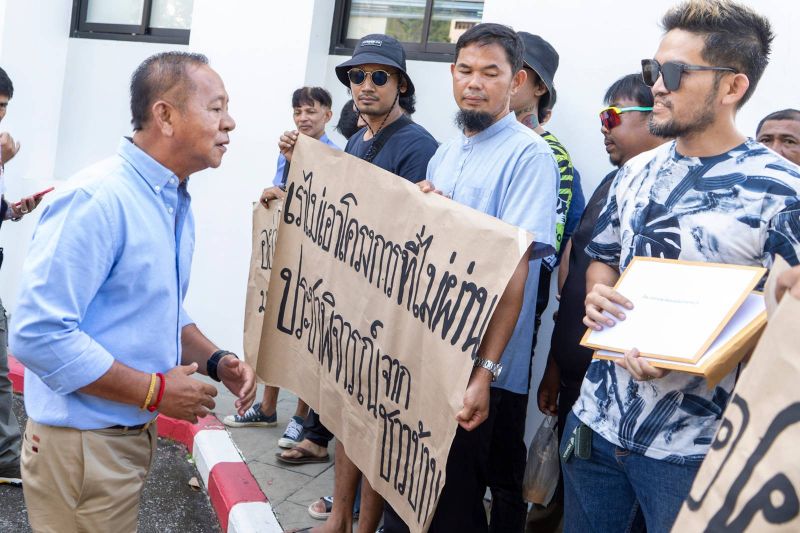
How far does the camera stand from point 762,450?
1325mm

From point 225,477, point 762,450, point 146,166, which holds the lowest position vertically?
point 225,477

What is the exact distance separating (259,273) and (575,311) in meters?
1.52

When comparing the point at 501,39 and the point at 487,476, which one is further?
the point at 487,476

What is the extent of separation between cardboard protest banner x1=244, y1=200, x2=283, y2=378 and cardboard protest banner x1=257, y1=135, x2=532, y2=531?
95 millimetres

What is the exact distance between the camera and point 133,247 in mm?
2244

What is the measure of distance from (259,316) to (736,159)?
2268mm

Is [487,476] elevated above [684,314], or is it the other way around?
[684,314]

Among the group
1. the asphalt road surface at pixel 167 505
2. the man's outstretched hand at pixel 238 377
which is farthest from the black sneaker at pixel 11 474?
the man's outstretched hand at pixel 238 377

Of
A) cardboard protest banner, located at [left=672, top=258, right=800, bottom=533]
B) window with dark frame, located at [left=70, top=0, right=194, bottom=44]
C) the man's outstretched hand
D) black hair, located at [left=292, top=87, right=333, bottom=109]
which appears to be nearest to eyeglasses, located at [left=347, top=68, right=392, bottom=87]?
black hair, located at [left=292, top=87, right=333, bottom=109]

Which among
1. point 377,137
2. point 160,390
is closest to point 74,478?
point 160,390

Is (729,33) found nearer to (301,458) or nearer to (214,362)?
(214,362)

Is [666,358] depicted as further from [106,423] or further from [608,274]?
[106,423]

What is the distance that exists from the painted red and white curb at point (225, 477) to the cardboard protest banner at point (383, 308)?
723 millimetres

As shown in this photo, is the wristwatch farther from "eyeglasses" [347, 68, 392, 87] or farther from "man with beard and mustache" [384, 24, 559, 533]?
"eyeglasses" [347, 68, 392, 87]
